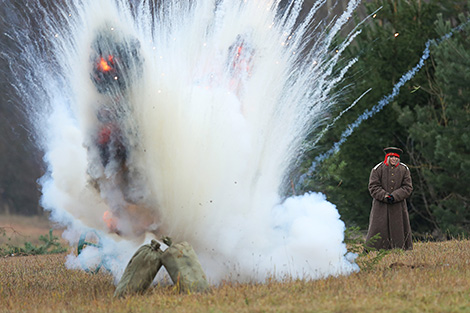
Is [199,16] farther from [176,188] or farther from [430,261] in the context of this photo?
[430,261]

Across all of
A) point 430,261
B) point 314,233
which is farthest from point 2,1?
point 430,261

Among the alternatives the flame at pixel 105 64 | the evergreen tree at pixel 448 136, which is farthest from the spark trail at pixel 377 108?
the flame at pixel 105 64

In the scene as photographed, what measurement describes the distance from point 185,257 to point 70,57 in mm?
3498

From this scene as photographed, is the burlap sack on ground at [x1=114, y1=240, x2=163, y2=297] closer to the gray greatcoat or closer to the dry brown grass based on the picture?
the dry brown grass

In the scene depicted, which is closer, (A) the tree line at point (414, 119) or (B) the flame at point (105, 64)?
(B) the flame at point (105, 64)

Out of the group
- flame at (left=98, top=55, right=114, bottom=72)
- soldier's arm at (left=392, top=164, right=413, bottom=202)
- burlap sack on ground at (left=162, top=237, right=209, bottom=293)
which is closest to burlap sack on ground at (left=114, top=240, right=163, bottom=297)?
burlap sack on ground at (left=162, top=237, right=209, bottom=293)

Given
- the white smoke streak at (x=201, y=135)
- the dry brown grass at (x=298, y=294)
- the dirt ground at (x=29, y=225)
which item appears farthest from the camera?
the dirt ground at (x=29, y=225)

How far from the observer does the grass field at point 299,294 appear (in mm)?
7184

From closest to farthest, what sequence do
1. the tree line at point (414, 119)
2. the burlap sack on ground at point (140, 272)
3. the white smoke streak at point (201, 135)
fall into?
the burlap sack on ground at point (140, 272)
the white smoke streak at point (201, 135)
the tree line at point (414, 119)

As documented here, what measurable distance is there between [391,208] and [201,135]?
5571mm

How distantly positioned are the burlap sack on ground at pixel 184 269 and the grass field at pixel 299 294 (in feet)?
0.54

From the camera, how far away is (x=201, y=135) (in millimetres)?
9695

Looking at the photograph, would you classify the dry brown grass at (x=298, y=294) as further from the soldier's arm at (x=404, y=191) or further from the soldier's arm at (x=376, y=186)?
the soldier's arm at (x=376, y=186)

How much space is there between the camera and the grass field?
7.18m
